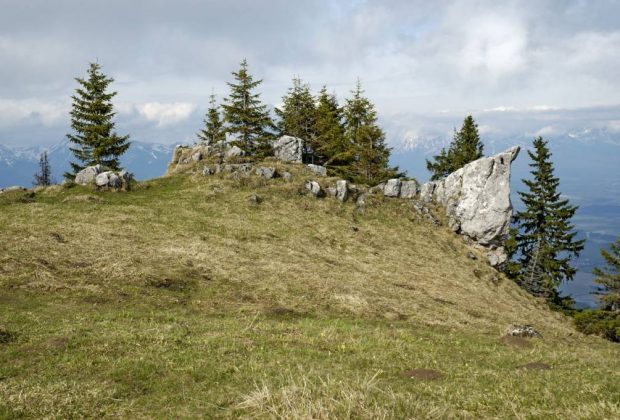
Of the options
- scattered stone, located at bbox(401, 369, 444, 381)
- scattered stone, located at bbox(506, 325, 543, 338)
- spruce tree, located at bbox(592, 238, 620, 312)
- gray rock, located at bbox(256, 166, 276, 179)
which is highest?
gray rock, located at bbox(256, 166, 276, 179)

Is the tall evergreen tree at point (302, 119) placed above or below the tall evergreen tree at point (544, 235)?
above

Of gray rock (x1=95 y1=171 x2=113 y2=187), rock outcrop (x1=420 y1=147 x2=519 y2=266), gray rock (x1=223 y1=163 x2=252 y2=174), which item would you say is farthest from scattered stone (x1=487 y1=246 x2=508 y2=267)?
gray rock (x1=95 y1=171 x2=113 y2=187)

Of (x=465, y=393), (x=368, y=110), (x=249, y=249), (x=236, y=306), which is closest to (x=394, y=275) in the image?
(x=249, y=249)

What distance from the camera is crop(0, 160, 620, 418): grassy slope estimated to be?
1005 centimetres

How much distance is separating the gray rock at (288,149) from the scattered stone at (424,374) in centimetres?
4579

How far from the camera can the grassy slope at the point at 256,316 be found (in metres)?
10.0

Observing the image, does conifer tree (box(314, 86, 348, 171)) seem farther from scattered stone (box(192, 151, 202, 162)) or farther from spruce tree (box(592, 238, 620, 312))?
spruce tree (box(592, 238, 620, 312))

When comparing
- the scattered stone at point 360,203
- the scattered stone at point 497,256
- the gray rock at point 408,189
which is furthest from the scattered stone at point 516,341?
the gray rock at point 408,189

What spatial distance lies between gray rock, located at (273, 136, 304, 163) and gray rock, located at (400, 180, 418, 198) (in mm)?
14362

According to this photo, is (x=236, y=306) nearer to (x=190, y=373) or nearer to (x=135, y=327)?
(x=135, y=327)

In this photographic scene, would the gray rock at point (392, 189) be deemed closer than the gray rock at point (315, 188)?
No

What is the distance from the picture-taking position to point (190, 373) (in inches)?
495

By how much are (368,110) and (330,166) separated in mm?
10769

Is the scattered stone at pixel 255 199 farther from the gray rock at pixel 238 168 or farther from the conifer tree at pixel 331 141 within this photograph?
the conifer tree at pixel 331 141
